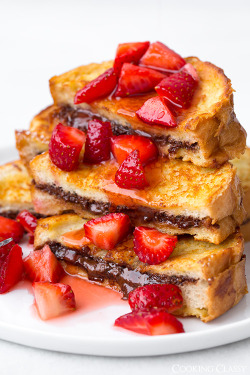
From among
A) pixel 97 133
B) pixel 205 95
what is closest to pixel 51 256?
pixel 97 133

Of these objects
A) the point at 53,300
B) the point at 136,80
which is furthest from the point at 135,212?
the point at 136,80

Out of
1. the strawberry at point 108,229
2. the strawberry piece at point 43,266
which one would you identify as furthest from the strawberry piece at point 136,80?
the strawberry piece at point 43,266

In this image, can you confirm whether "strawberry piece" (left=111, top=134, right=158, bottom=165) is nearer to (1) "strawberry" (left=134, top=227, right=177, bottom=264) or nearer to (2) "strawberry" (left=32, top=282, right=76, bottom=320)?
(1) "strawberry" (left=134, top=227, right=177, bottom=264)

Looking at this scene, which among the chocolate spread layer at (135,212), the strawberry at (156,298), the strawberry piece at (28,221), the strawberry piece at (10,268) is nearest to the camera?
the strawberry at (156,298)

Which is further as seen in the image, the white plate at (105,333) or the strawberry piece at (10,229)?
the strawberry piece at (10,229)

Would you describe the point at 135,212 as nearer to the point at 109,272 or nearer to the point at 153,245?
the point at 153,245

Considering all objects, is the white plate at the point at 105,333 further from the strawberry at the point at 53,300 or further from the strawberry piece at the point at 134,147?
the strawberry piece at the point at 134,147
